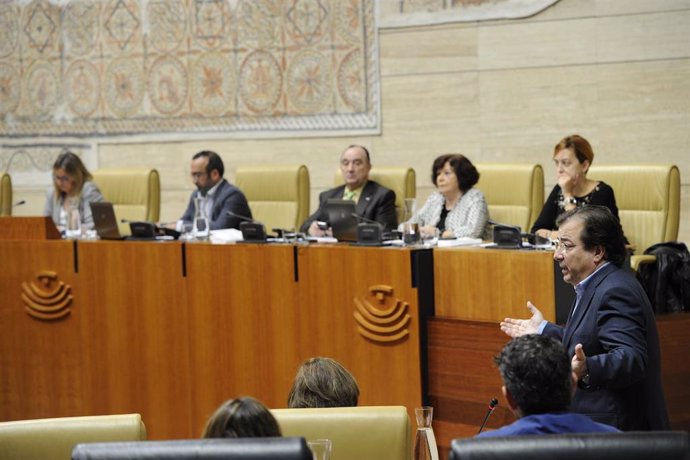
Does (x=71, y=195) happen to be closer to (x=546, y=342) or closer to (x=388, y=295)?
(x=388, y=295)

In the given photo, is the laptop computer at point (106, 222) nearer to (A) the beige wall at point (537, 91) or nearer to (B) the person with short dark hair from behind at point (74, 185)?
(B) the person with short dark hair from behind at point (74, 185)

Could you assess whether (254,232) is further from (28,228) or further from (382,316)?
(28,228)

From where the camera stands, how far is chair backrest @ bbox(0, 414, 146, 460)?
2.58 meters

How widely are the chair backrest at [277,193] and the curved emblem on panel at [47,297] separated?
1.56m

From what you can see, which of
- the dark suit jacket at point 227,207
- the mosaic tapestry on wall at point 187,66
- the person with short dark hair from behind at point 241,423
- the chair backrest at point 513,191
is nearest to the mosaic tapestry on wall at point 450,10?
the mosaic tapestry on wall at point 187,66

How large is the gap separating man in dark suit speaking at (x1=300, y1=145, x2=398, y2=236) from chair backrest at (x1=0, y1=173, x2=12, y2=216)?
2.51 m

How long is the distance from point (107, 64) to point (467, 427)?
17.0ft

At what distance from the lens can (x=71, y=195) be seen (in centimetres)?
716

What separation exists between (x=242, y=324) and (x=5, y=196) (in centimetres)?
344

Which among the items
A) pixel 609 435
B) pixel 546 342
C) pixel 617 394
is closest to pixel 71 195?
pixel 617 394

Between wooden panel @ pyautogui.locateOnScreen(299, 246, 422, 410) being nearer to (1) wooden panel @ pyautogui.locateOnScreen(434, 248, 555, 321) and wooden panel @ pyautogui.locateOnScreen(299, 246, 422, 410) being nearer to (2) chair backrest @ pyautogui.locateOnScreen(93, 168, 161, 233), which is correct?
(1) wooden panel @ pyautogui.locateOnScreen(434, 248, 555, 321)

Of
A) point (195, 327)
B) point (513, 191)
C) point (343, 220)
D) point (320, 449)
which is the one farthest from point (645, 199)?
point (320, 449)

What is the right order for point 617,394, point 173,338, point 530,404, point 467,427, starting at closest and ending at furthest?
point 530,404, point 617,394, point 467,427, point 173,338

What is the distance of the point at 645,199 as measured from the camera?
5.54 metres
